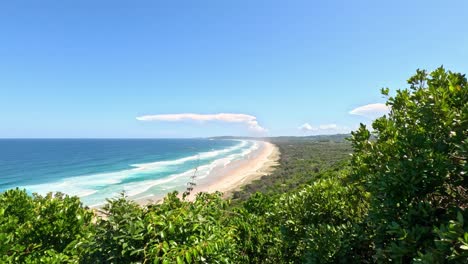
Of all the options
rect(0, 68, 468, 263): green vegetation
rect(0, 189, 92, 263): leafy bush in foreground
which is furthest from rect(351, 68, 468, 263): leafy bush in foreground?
rect(0, 189, 92, 263): leafy bush in foreground

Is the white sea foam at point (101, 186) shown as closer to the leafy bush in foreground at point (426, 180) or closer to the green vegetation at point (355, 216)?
the green vegetation at point (355, 216)

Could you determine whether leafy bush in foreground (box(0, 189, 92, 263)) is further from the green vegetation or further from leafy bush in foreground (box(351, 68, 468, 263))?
leafy bush in foreground (box(351, 68, 468, 263))

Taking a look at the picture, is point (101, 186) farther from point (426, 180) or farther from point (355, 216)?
point (426, 180)

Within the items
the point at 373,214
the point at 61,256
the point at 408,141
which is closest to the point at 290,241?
the point at 373,214

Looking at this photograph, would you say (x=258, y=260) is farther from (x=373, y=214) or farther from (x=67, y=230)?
(x=67, y=230)

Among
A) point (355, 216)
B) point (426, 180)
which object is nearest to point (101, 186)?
point (355, 216)

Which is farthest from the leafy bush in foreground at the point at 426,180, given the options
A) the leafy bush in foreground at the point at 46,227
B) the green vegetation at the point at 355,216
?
the leafy bush in foreground at the point at 46,227

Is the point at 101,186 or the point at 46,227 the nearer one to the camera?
the point at 46,227

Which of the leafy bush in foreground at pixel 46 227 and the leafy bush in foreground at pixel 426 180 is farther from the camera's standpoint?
the leafy bush in foreground at pixel 46 227
